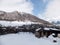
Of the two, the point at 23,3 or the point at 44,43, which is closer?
the point at 44,43

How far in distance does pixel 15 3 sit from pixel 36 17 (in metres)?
0.41

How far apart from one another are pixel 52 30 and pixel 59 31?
0.11m

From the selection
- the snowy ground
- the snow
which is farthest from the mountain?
the snowy ground

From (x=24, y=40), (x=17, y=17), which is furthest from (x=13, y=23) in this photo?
(x=24, y=40)

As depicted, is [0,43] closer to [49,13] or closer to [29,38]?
[29,38]

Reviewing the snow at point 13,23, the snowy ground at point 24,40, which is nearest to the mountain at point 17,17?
the snow at point 13,23

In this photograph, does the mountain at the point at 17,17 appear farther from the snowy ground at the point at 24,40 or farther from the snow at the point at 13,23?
the snowy ground at the point at 24,40

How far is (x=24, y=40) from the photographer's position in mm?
2275

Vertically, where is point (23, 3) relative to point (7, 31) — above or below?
above

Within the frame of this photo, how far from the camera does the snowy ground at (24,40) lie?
7.38 ft

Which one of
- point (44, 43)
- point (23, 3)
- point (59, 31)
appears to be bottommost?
point (44, 43)

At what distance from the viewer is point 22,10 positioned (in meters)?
2.38

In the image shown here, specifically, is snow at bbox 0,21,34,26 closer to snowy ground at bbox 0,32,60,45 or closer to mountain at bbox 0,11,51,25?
mountain at bbox 0,11,51,25

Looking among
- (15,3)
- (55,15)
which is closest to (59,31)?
(55,15)
